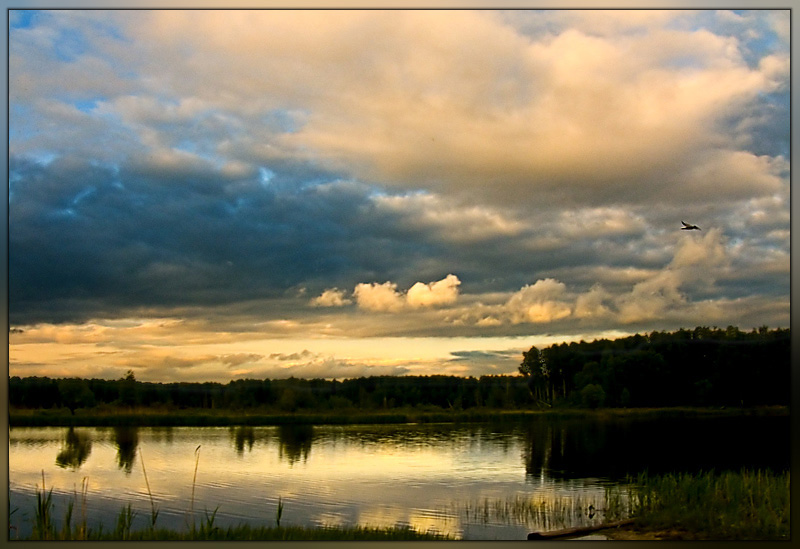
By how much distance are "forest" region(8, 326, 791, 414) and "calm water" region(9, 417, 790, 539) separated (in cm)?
52

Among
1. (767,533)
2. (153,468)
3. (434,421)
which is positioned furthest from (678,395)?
(153,468)

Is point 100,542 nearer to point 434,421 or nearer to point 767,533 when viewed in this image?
point 434,421

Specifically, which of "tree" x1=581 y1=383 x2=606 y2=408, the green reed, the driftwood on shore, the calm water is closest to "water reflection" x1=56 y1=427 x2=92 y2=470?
the calm water

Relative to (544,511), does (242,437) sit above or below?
above

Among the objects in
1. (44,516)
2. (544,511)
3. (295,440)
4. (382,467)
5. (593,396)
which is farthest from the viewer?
(593,396)

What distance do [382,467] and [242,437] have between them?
280cm

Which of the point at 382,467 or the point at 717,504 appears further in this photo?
the point at 382,467

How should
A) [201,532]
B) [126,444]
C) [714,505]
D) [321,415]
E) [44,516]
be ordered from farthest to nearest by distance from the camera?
[321,415], [126,444], [714,505], [44,516], [201,532]

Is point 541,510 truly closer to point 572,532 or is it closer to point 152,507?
point 572,532

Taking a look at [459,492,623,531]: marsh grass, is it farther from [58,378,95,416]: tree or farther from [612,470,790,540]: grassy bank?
[58,378,95,416]: tree

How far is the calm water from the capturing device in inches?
462

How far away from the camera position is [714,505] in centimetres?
1140

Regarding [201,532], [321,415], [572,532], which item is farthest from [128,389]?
[572,532]

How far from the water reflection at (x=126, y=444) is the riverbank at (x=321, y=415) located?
0.43ft
